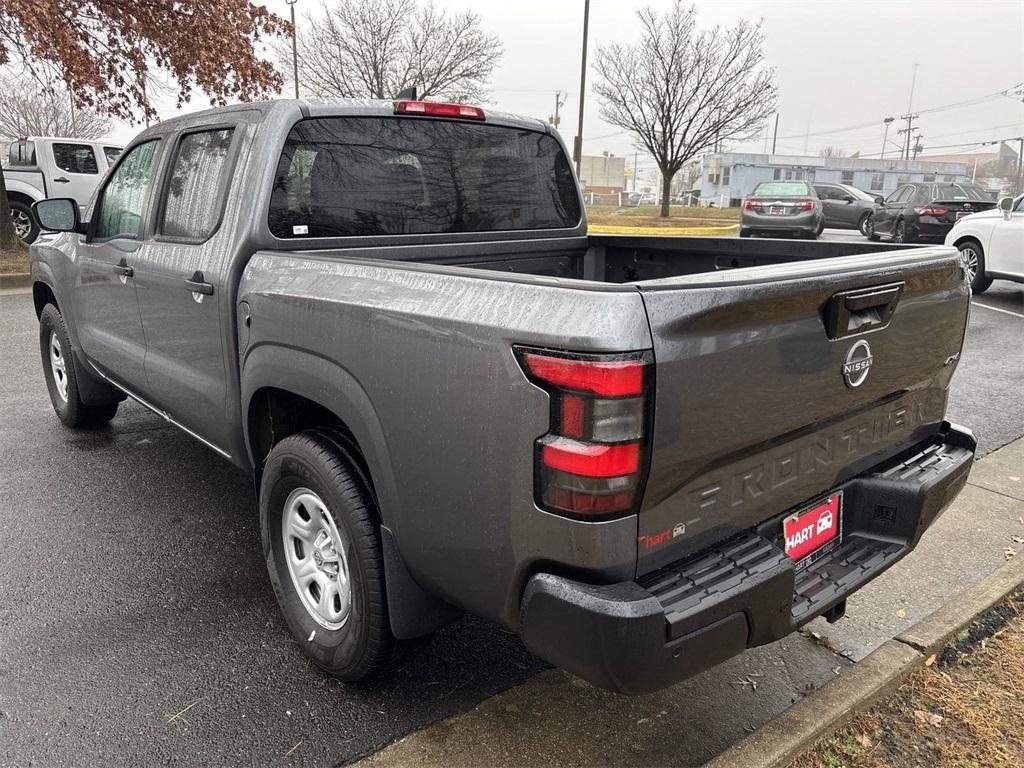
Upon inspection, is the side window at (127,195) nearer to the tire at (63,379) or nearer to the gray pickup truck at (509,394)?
the gray pickup truck at (509,394)

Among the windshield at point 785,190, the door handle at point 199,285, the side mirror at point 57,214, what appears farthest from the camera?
the windshield at point 785,190

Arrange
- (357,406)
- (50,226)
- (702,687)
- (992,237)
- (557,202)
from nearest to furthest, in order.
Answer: (357,406) → (702,687) → (557,202) → (50,226) → (992,237)

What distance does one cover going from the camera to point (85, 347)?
15.0 ft

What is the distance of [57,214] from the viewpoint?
4.19 meters

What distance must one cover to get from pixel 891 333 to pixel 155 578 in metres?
3.00

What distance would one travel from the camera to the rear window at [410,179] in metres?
3.03

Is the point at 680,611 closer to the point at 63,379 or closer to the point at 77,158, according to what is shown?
the point at 63,379

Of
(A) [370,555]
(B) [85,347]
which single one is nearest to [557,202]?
(A) [370,555]

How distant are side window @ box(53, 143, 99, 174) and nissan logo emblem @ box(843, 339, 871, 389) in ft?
52.9

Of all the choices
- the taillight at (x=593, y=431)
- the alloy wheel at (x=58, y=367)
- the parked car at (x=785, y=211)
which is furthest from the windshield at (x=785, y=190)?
the taillight at (x=593, y=431)

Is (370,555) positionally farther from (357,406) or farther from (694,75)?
(694,75)

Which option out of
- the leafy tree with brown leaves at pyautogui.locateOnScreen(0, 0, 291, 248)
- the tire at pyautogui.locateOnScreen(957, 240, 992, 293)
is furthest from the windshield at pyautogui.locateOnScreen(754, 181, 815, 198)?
the leafy tree with brown leaves at pyautogui.locateOnScreen(0, 0, 291, 248)

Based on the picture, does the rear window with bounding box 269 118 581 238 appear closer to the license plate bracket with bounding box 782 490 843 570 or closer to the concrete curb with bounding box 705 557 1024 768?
the license plate bracket with bounding box 782 490 843 570

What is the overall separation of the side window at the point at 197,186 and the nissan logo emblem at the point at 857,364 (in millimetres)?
2350
